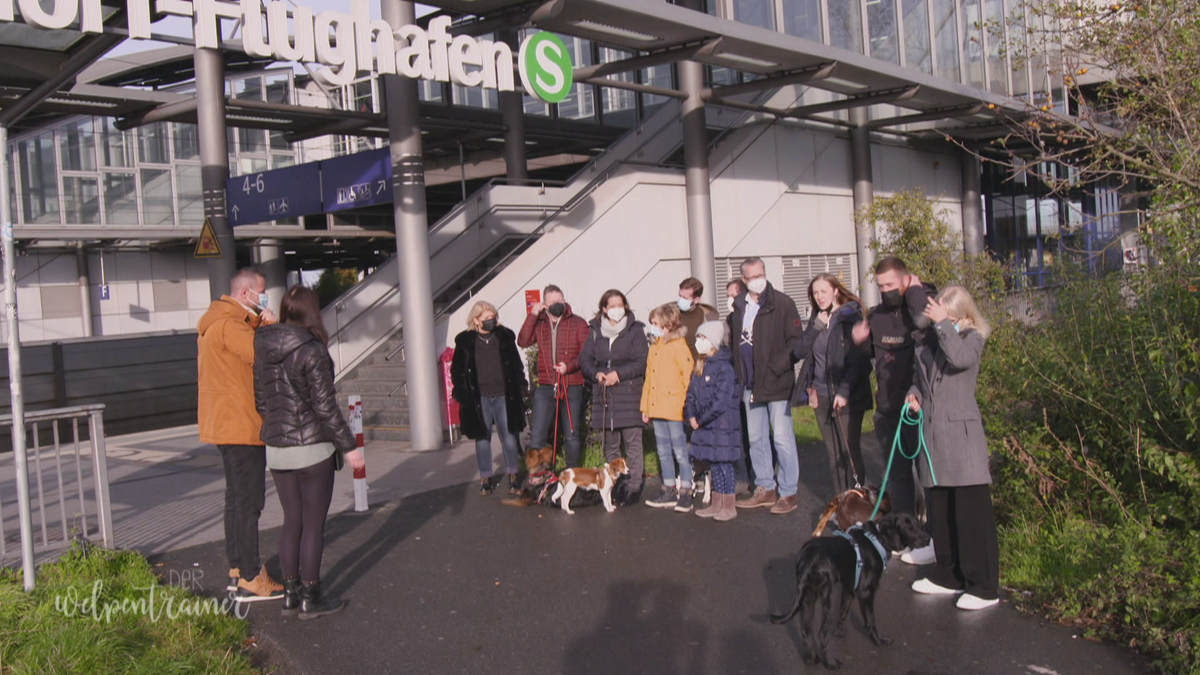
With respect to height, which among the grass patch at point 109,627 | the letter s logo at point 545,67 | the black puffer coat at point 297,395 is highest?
the letter s logo at point 545,67

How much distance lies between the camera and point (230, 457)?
602cm

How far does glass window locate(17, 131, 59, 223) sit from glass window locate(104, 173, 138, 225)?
1.08m

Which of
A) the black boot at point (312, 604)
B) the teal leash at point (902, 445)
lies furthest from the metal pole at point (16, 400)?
the teal leash at point (902, 445)

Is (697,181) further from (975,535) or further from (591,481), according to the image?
(975,535)

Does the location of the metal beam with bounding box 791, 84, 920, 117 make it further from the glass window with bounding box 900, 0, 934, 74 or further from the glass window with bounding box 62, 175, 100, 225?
the glass window with bounding box 62, 175, 100, 225

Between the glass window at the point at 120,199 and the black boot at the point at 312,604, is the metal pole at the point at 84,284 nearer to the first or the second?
the glass window at the point at 120,199

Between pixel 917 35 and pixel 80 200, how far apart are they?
18.9m

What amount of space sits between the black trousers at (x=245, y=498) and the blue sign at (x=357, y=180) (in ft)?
17.9

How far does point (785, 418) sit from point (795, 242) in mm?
12373

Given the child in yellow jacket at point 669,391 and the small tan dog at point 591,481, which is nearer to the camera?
the child in yellow jacket at point 669,391

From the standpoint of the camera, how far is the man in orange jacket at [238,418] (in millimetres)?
5957

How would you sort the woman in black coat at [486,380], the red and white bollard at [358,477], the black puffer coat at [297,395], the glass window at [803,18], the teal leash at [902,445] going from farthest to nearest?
1. the glass window at [803,18]
2. the woman in black coat at [486,380]
3. the red and white bollard at [358,477]
4. the black puffer coat at [297,395]
5. the teal leash at [902,445]

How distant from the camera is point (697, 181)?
16984 mm

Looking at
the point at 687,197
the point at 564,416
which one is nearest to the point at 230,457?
the point at 564,416
